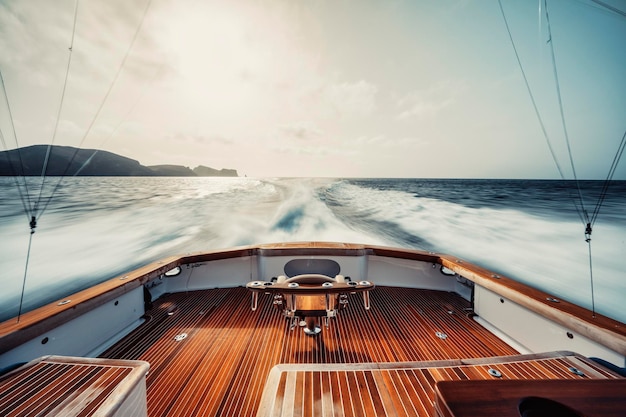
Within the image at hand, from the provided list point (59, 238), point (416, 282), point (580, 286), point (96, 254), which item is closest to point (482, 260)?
point (580, 286)

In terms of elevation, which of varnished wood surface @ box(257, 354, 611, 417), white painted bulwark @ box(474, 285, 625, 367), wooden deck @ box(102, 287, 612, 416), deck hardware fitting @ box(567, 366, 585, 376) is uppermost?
varnished wood surface @ box(257, 354, 611, 417)

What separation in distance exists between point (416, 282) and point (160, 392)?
11.0 ft

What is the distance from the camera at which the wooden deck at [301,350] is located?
1.34 metres

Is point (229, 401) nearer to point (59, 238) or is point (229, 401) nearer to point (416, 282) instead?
Answer: point (416, 282)

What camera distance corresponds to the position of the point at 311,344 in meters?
2.36

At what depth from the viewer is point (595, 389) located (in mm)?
717

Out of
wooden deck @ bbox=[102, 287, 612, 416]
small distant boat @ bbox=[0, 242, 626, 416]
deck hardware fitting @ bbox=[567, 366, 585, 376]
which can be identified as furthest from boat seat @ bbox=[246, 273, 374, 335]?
A: deck hardware fitting @ bbox=[567, 366, 585, 376]

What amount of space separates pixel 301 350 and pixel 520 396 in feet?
6.18

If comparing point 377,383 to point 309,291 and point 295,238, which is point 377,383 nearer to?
point 309,291

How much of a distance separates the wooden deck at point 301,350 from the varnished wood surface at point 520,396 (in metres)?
0.60

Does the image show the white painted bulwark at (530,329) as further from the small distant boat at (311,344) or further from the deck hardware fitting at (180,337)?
the deck hardware fitting at (180,337)

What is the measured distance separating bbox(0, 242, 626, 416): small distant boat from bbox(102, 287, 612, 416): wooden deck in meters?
0.01

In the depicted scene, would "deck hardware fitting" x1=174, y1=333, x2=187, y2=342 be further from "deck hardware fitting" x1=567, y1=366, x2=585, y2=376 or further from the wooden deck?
"deck hardware fitting" x1=567, y1=366, x2=585, y2=376

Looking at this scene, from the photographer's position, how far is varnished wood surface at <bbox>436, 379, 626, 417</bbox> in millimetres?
663
